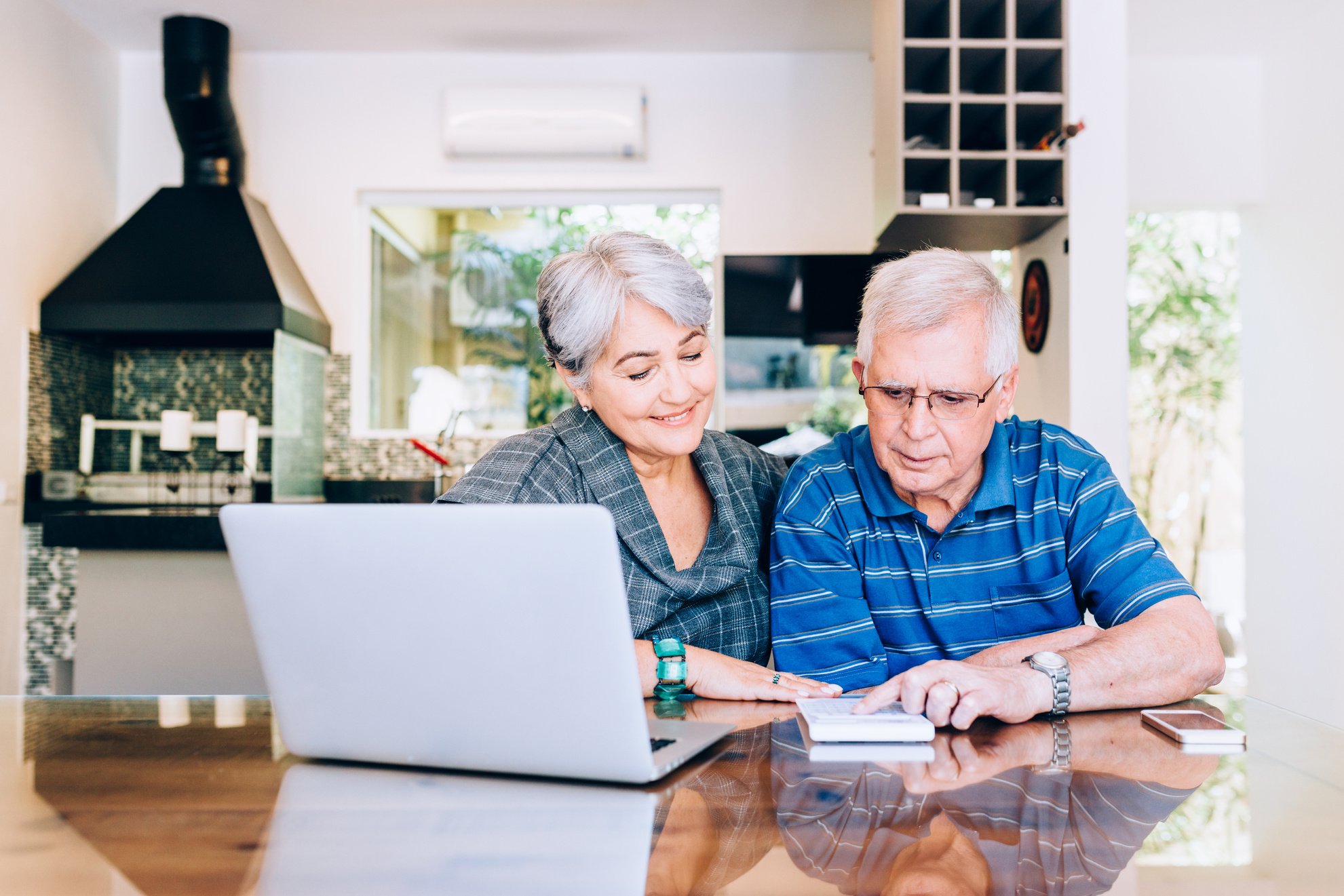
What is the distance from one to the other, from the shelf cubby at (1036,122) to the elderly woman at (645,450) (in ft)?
6.39

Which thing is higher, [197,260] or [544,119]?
[544,119]

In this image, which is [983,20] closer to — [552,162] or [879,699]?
[552,162]

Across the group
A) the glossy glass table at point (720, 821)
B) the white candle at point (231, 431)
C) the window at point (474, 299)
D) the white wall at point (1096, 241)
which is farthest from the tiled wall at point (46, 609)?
the white wall at point (1096, 241)

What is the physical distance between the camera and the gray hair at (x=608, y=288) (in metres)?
1.45

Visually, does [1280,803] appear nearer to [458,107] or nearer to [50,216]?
[458,107]

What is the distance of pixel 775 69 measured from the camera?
4152 mm

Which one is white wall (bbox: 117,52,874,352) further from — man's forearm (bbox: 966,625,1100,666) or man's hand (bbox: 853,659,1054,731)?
man's hand (bbox: 853,659,1054,731)

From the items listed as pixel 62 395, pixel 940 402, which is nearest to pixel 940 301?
pixel 940 402

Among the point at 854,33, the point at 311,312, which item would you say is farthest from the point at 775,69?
the point at 311,312

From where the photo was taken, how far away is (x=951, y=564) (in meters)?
1.47

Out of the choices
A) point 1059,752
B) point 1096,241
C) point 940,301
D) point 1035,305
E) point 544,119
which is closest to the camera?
point 1059,752

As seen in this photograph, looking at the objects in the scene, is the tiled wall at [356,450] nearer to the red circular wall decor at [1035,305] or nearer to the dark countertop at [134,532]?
the dark countertop at [134,532]

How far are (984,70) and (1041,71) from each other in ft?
0.55

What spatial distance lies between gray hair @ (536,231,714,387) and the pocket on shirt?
59 cm
